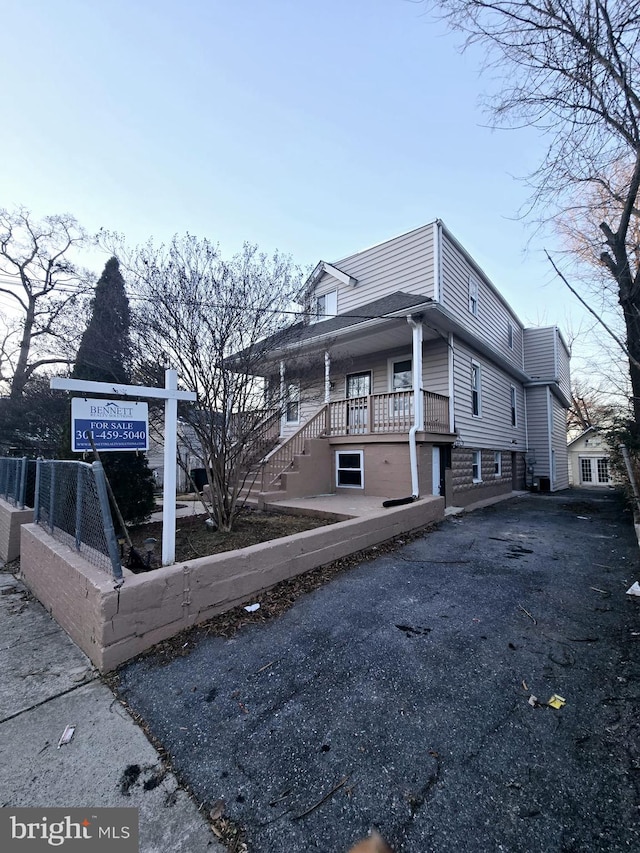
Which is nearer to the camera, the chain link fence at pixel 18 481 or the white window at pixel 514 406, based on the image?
the chain link fence at pixel 18 481

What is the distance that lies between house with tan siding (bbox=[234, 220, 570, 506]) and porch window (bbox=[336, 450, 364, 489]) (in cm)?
3

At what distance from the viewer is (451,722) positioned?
2.08 meters

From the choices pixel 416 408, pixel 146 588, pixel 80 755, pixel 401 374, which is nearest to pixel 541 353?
pixel 401 374

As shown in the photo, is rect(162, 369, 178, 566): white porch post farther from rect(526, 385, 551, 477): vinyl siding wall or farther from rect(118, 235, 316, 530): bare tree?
rect(526, 385, 551, 477): vinyl siding wall

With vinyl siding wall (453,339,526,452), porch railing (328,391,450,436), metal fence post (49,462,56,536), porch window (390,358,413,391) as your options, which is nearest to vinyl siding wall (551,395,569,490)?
vinyl siding wall (453,339,526,452)

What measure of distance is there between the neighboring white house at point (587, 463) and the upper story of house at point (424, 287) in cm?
1869

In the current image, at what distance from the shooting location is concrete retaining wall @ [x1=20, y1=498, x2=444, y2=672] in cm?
273

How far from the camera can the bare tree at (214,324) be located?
4.93m

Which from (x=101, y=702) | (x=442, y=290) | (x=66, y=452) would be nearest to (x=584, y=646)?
(x=101, y=702)

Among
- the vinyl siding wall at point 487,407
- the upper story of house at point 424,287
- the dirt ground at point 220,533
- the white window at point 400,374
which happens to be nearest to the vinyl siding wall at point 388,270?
the upper story of house at point 424,287

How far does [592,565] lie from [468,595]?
2320 mm

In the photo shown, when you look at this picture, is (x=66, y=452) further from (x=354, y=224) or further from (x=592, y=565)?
(x=354, y=224)

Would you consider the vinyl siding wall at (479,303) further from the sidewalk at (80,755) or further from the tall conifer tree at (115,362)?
the sidewalk at (80,755)

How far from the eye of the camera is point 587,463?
92.4ft
